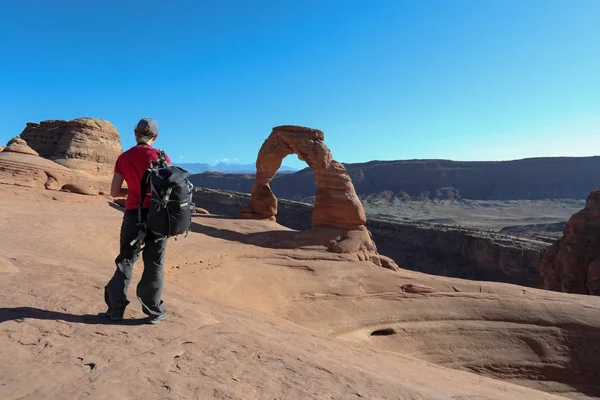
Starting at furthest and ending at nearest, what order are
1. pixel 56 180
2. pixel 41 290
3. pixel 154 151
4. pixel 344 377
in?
pixel 56 180 → pixel 41 290 → pixel 154 151 → pixel 344 377

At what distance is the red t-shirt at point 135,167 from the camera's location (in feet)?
11.0

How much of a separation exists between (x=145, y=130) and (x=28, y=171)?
16.2 metres

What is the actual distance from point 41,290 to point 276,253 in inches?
326

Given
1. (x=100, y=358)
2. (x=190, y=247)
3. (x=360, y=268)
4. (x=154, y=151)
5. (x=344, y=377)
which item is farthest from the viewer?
(x=360, y=268)

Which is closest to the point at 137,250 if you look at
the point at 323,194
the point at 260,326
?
the point at 260,326

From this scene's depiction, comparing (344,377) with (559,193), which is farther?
(559,193)

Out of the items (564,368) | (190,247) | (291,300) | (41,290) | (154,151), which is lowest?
(564,368)

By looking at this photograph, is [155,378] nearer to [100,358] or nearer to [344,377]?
[100,358]

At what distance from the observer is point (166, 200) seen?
122 inches

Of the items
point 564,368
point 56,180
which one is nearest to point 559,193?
point 564,368

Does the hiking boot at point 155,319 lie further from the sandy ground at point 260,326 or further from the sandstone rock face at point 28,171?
the sandstone rock face at point 28,171

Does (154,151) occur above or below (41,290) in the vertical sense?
above

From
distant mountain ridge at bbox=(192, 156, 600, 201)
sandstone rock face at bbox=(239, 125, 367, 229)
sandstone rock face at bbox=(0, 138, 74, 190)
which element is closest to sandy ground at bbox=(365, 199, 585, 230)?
distant mountain ridge at bbox=(192, 156, 600, 201)

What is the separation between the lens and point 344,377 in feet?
9.03
